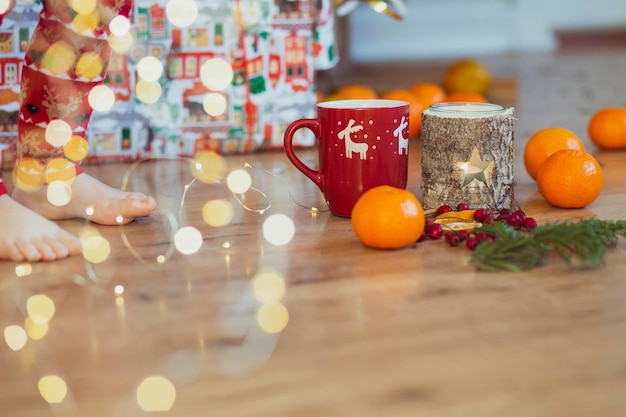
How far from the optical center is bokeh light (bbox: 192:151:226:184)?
1.50 m

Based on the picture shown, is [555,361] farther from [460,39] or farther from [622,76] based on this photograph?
[460,39]

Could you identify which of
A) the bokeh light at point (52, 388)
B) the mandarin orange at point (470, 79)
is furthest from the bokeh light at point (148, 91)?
the mandarin orange at point (470, 79)

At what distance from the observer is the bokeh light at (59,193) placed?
3.90ft

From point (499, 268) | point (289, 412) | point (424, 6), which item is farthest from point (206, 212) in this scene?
point (424, 6)

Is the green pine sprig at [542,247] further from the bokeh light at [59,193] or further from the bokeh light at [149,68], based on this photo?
the bokeh light at [149,68]

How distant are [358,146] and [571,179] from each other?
341mm

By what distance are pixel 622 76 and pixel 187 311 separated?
2.64 m

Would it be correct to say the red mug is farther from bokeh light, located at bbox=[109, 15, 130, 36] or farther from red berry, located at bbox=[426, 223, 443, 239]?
bokeh light, located at bbox=[109, 15, 130, 36]

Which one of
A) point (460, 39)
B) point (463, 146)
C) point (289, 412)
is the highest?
point (460, 39)

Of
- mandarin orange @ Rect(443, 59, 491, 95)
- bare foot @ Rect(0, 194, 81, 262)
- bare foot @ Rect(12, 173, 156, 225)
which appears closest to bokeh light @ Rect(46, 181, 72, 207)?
bare foot @ Rect(12, 173, 156, 225)

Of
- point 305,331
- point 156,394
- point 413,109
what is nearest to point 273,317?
point 305,331

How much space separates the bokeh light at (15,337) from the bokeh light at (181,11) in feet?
3.06

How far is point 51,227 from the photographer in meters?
1.04

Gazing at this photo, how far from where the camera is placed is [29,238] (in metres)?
1.02
